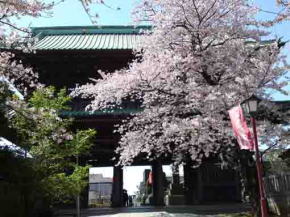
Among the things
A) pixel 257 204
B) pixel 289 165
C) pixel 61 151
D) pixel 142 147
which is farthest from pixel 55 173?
pixel 289 165

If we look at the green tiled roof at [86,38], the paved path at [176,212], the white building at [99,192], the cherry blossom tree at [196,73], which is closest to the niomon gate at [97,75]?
the green tiled roof at [86,38]

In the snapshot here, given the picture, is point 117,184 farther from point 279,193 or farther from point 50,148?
point 279,193

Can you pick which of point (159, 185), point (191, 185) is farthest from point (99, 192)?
point (191, 185)

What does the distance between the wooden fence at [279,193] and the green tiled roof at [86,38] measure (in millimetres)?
9803

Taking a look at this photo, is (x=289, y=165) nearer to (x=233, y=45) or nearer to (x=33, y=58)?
(x=233, y=45)

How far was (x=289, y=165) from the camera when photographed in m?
21.2

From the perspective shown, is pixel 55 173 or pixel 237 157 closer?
pixel 237 157

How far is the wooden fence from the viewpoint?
16406 millimetres

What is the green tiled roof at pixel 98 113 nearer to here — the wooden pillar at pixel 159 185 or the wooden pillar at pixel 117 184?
the wooden pillar at pixel 117 184

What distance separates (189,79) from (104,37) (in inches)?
526

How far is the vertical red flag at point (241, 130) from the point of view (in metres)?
12.0

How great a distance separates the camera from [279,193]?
17266 millimetres

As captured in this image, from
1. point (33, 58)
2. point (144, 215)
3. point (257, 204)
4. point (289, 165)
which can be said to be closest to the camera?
point (257, 204)

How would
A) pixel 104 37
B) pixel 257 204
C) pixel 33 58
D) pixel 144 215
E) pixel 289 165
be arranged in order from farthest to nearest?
pixel 104 37
pixel 33 58
pixel 289 165
pixel 144 215
pixel 257 204
